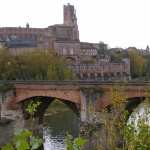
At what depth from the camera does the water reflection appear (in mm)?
33816

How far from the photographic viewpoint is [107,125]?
7141 millimetres

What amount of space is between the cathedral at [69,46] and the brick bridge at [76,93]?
3688 cm

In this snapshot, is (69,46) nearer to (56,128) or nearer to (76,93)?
(56,128)

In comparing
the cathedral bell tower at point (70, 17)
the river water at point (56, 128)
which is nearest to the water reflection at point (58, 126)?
the river water at point (56, 128)

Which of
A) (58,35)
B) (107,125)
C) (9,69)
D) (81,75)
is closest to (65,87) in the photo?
(9,69)

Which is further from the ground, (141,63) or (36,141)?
(141,63)

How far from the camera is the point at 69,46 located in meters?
97.7

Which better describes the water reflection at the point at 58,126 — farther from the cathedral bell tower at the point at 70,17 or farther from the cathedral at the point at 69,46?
the cathedral bell tower at the point at 70,17

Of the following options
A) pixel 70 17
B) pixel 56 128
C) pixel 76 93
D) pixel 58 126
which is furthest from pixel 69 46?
pixel 76 93

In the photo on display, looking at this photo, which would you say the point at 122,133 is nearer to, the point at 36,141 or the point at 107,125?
the point at 107,125

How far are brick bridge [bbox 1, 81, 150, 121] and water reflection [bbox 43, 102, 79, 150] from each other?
208 centimetres

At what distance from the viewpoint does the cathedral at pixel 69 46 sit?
88.6m

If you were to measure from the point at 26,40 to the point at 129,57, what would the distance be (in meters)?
22.3

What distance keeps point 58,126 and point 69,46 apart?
56036 mm
